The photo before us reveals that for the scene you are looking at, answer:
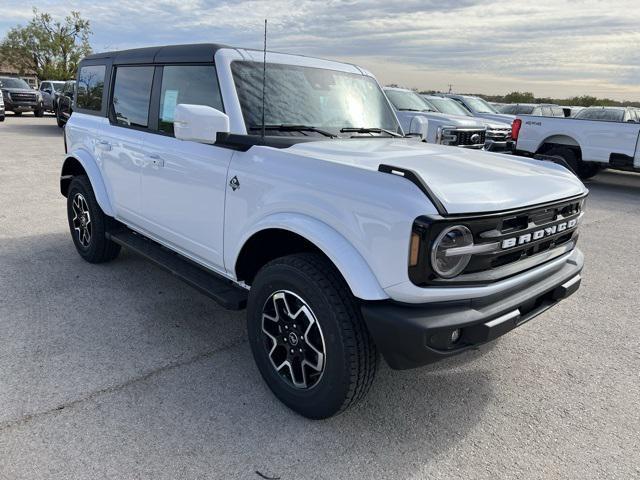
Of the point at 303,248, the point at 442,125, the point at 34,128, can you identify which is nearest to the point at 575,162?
the point at 442,125

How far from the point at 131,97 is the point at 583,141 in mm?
9986

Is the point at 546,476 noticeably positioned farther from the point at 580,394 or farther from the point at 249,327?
the point at 249,327

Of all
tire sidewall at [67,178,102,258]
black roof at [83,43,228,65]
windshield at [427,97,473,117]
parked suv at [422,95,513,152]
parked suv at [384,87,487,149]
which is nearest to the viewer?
black roof at [83,43,228,65]

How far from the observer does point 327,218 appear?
99.7 inches

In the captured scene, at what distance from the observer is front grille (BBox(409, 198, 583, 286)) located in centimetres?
225

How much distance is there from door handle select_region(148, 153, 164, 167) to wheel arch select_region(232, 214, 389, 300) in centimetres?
108

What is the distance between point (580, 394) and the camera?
10.3ft

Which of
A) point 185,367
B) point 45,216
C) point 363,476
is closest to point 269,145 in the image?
point 185,367

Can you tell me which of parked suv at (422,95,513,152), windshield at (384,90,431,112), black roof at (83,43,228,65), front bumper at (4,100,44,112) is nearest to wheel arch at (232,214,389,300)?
black roof at (83,43,228,65)

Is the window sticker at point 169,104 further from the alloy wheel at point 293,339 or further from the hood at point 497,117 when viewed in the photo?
the hood at point 497,117

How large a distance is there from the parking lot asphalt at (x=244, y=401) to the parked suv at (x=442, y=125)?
592 cm

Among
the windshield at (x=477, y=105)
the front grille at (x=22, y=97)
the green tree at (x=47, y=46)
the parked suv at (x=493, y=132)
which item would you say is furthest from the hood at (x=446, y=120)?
the green tree at (x=47, y=46)

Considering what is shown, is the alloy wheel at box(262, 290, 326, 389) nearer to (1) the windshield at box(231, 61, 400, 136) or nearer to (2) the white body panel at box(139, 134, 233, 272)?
(2) the white body panel at box(139, 134, 233, 272)

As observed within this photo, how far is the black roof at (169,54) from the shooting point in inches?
135
